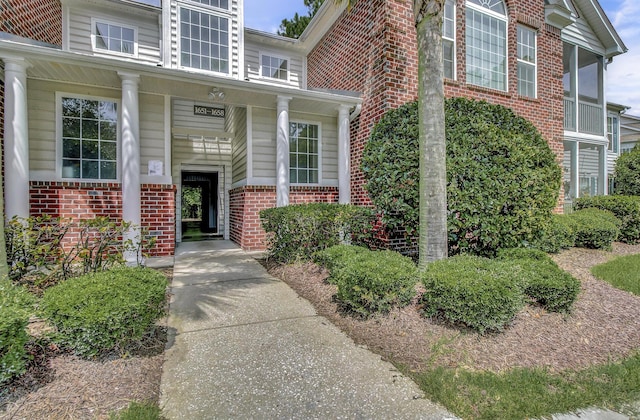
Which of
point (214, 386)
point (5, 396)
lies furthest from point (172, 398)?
point (5, 396)

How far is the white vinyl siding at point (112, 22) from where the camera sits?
852cm

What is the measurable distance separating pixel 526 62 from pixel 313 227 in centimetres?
841

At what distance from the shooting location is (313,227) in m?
5.49

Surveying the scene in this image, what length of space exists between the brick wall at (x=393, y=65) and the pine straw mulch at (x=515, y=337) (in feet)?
14.9

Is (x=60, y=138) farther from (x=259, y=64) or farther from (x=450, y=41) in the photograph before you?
(x=450, y=41)

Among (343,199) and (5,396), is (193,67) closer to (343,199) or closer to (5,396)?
(343,199)

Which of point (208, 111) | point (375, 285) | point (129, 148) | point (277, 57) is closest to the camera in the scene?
point (375, 285)

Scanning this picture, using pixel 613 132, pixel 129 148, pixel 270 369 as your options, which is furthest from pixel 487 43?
pixel 613 132

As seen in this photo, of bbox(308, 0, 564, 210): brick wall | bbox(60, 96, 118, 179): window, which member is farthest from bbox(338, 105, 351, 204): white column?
bbox(60, 96, 118, 179): window

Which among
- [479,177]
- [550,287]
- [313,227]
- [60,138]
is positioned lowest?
[550,287]

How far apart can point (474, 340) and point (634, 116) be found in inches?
977

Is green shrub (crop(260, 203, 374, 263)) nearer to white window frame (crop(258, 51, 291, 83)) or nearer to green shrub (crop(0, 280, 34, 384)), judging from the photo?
green shrub (crop(0, 280, 34, 384))

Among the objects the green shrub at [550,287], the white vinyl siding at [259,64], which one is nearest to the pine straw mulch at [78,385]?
the green shrub at [550,287]

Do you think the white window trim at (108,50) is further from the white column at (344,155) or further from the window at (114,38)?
the white column at (344,155)
